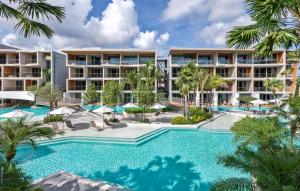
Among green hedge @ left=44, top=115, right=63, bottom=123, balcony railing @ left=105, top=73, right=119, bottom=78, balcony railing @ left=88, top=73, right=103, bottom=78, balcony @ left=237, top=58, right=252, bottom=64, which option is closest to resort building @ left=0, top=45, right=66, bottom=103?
balcony railing @ left=88, top=73, right=103, bottom=78

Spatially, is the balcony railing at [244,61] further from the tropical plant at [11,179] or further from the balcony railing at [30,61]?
the tropical plant at [11,179]

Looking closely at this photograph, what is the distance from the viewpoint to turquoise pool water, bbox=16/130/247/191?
32.1 feet

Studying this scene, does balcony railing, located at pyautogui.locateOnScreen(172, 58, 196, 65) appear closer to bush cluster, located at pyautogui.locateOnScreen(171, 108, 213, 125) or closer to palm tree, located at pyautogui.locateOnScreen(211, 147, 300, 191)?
bush cluster, located at pyautogui.locateOnScreen(171, 108, 213, 125)

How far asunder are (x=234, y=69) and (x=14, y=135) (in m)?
39.6

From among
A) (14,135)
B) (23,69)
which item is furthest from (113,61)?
(14,135)

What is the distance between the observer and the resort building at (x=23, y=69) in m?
40.2

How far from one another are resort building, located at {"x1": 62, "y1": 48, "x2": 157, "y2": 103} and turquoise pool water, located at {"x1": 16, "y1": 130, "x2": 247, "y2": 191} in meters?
26.1

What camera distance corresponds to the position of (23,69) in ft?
135

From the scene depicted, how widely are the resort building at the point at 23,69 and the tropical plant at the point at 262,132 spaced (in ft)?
127

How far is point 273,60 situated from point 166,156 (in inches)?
1449

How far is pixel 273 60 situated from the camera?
40062mm

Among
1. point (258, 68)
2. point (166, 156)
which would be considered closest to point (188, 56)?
point (258, 68)

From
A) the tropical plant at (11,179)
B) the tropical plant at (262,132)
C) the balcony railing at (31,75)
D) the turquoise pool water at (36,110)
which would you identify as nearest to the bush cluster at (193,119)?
the tropical plant at (262,132)

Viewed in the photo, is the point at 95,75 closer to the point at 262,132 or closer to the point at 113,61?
the point at 113,61
